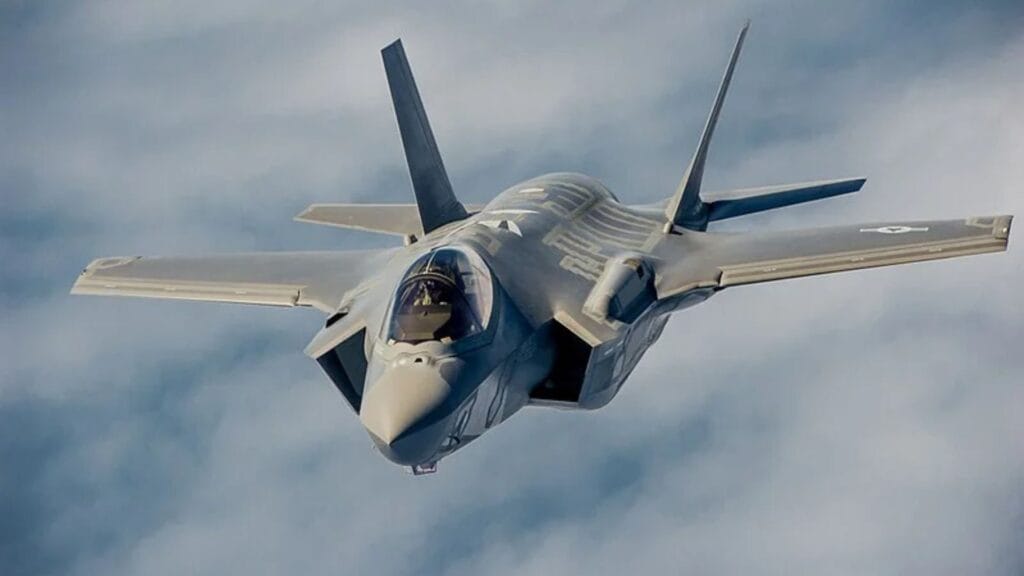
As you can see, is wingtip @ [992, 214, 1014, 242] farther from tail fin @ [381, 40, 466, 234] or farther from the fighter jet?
tail fin @ [381, 40, 466, 234]

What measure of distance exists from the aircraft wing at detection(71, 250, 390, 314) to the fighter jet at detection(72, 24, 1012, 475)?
49 mm

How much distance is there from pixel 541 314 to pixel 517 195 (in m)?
6.82

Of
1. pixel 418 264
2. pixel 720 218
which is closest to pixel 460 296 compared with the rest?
pixel 418 264

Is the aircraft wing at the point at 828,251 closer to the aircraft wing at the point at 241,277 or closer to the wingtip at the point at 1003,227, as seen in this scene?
the wingtip at the point at 1003,227

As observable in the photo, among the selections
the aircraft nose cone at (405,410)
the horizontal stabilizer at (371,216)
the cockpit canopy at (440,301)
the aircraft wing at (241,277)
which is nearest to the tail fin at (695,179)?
the horizontal stabilizer at (371,216)

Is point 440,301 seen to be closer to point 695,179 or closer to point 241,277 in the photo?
point 241,277

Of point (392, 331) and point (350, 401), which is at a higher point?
point (392, 331)

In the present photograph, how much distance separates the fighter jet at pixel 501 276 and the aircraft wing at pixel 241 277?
0.05 metres

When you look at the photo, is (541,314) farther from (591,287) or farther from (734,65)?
(734,65)

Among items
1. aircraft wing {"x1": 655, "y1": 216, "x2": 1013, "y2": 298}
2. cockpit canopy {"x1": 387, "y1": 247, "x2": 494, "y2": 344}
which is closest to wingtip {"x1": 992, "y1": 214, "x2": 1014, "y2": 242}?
aircraft wing {"x1": 655, "y1": 216, "x2": 1013, "y2": 298}

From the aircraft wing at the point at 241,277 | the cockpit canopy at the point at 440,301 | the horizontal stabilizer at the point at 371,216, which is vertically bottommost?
the horizontal stabilizer at the point at 371,216

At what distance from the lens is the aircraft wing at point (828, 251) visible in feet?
75.4

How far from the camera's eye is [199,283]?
25.5 m

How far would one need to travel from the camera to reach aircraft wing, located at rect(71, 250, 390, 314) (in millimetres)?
24672
